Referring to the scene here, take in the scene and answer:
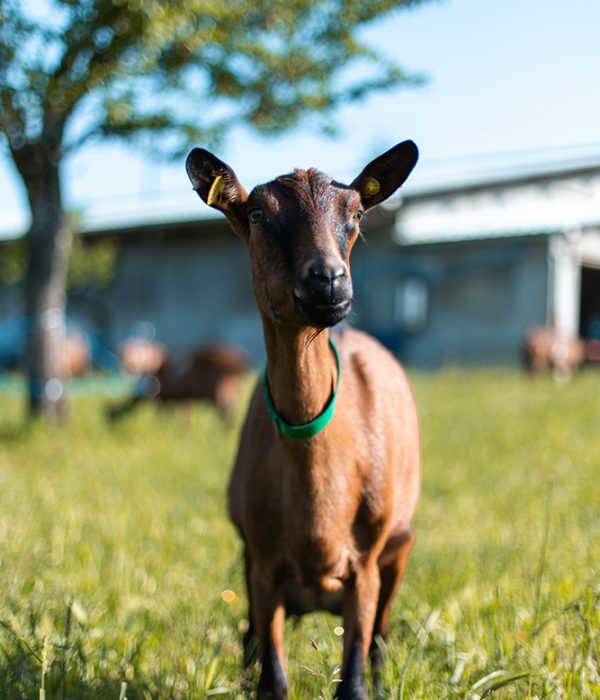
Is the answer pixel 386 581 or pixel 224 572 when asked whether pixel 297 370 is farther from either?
pixel 224 572

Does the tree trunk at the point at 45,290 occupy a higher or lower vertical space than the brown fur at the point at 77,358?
higher

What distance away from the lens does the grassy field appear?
330 centimetres

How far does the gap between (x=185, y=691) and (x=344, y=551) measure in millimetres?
810

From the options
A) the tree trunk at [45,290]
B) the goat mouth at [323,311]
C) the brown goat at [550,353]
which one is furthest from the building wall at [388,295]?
the goat mouth at [323,311]

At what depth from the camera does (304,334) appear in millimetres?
2854

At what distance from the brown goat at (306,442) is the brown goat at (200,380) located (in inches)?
320

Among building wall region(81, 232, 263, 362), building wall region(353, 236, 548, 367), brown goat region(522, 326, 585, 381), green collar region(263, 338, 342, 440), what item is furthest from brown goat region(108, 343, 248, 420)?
building wall region(81, 232, 263, 362)

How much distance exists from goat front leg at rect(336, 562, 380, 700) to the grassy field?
0.10 metres

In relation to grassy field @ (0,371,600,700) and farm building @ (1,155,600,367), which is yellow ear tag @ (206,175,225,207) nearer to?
grassy field @ (0,371,600,700)

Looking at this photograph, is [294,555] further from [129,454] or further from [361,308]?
[361,308]

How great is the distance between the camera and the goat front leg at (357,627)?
10.1ft

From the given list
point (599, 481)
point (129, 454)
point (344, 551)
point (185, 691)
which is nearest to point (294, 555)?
point (344, 551)

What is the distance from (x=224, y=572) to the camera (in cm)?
527

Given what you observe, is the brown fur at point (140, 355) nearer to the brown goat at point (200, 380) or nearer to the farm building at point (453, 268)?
the farm building at point (453, 268)
